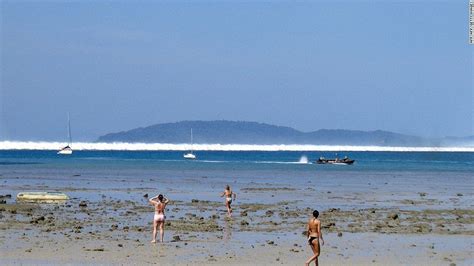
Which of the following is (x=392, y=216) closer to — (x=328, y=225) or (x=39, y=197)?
(x=328, y=225)

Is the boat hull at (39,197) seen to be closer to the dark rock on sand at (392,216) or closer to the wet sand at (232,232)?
the wet sand at (232,232)

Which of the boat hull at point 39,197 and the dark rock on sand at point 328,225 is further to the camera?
the boat hull at point 39,197

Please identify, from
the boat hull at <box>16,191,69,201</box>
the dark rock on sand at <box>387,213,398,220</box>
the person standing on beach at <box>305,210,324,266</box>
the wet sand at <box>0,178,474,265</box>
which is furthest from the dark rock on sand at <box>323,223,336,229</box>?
the boat hull at <box>16,191,69,201</box>

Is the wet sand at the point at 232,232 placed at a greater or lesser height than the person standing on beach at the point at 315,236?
lesser

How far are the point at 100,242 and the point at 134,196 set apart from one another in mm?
21788

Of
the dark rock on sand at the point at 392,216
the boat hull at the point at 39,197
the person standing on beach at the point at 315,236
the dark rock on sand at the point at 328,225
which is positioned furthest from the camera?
the boat hull at the point at 39,197

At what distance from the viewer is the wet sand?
76.1 ft

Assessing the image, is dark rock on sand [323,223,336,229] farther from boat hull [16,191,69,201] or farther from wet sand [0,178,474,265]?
boat hull [16,191,69,201]

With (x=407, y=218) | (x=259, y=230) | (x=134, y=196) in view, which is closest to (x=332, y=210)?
(x=407, y=218)

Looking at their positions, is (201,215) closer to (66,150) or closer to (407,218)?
(407,218)

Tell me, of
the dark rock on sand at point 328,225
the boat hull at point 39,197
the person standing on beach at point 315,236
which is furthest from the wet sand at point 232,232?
the person standing on beach at point 315,236

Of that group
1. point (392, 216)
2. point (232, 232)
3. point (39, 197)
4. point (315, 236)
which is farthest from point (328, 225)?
point (39, 197)

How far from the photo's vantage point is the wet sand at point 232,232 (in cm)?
2319

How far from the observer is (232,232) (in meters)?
29.3
